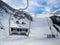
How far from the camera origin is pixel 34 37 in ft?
14.7

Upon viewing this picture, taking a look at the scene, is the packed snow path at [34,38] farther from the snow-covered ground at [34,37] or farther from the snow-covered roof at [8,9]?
the snow-covered roof at [8,9]

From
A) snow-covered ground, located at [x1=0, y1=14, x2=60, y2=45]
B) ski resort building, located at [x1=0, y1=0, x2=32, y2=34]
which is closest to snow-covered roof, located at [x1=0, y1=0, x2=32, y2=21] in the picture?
ski resort building, located at [x1=0, y1=0, x2=32, y2=34]

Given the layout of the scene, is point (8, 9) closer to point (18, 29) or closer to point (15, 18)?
Answer: point (15, 18)

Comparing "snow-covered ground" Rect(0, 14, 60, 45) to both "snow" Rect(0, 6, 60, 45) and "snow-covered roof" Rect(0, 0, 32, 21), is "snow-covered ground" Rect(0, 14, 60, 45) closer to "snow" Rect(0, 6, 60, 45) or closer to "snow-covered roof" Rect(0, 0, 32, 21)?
"snow" Rect(0, 6, 60, 45)

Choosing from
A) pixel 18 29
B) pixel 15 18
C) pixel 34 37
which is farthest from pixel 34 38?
pixel 15 18

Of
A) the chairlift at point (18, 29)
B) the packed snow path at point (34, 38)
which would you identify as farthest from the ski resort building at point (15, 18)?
the packed snow path at point (34, 38)

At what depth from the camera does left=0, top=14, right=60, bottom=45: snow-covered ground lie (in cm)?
444

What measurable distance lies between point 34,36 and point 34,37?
0.07ft

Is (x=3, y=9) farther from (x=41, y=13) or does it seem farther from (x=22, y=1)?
(x=41, y=13)

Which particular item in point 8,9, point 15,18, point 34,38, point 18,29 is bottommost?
point 34,38

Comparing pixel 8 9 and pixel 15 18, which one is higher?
pixel 8 9

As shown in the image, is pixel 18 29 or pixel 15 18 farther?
pixel 15 18

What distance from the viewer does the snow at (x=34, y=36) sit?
445 cm

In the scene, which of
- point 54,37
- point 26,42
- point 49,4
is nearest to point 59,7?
point 49,4
